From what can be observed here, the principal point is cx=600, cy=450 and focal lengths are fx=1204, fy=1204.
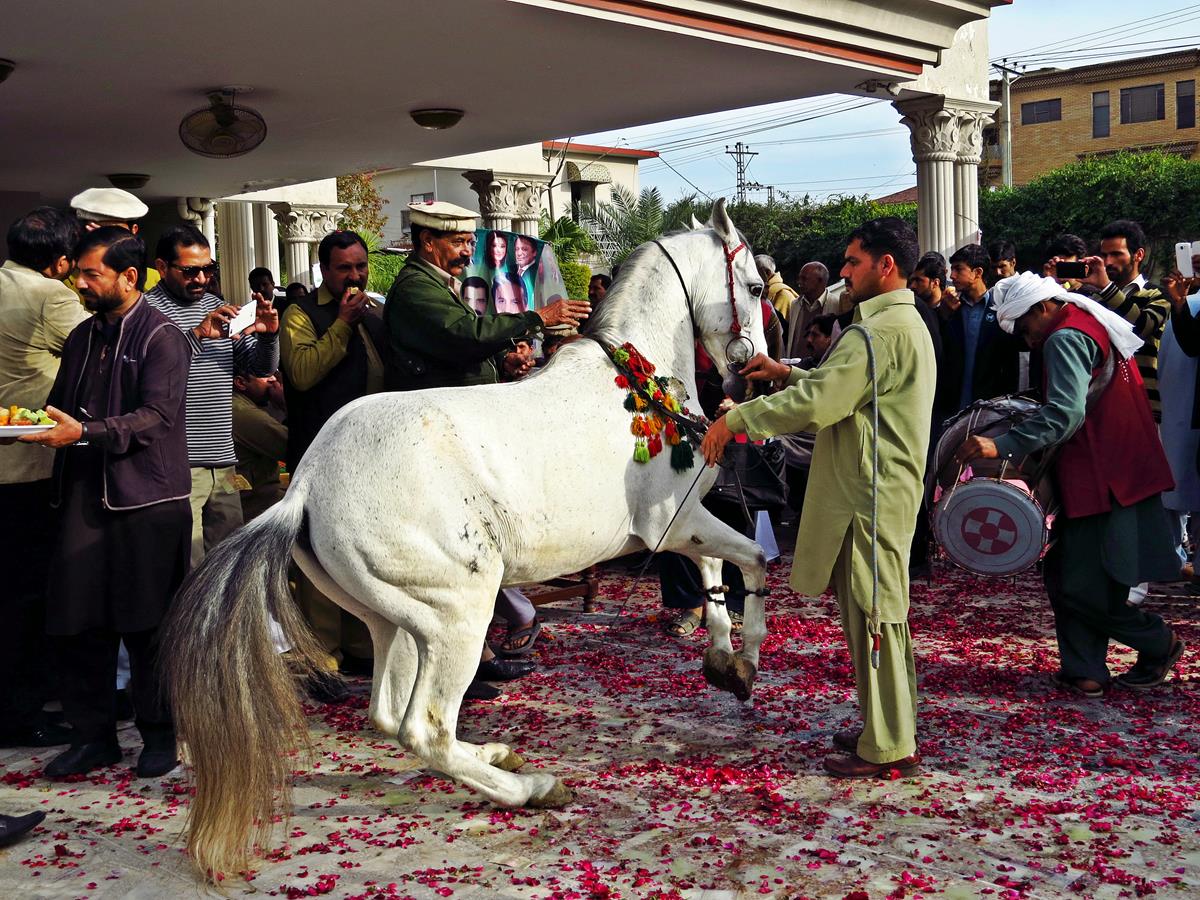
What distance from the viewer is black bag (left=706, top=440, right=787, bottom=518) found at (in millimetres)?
6246

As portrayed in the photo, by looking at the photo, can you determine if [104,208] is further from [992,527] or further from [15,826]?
[992,527]

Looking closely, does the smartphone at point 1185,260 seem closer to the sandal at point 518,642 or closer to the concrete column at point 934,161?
the sandal at point 518,642

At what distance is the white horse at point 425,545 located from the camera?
373 centimetres

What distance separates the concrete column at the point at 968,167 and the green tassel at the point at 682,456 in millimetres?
7423

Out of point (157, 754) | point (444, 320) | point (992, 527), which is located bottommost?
point (157, 754)

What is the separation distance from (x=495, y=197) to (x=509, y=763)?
13.8 metres

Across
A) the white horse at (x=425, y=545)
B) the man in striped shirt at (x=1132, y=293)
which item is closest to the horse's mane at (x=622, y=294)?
the white horse at (x=425, y=545)

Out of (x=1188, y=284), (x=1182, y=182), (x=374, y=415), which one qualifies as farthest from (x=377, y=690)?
(x=1182, y=182)

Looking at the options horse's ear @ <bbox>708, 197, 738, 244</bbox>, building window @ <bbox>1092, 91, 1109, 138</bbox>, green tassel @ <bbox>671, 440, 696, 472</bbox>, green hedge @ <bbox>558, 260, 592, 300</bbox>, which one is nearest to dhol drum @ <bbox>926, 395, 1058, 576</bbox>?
green tassel @ <bbox>671, 440, 696, 472</bbox>

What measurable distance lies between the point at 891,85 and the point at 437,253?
6103 millimetres

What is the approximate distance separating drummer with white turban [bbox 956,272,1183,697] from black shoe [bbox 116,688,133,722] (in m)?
3.95

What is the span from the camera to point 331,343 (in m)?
5.64

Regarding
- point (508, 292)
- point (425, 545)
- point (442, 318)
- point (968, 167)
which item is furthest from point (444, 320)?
point (968, 167)

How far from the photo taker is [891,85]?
10.2 meters
